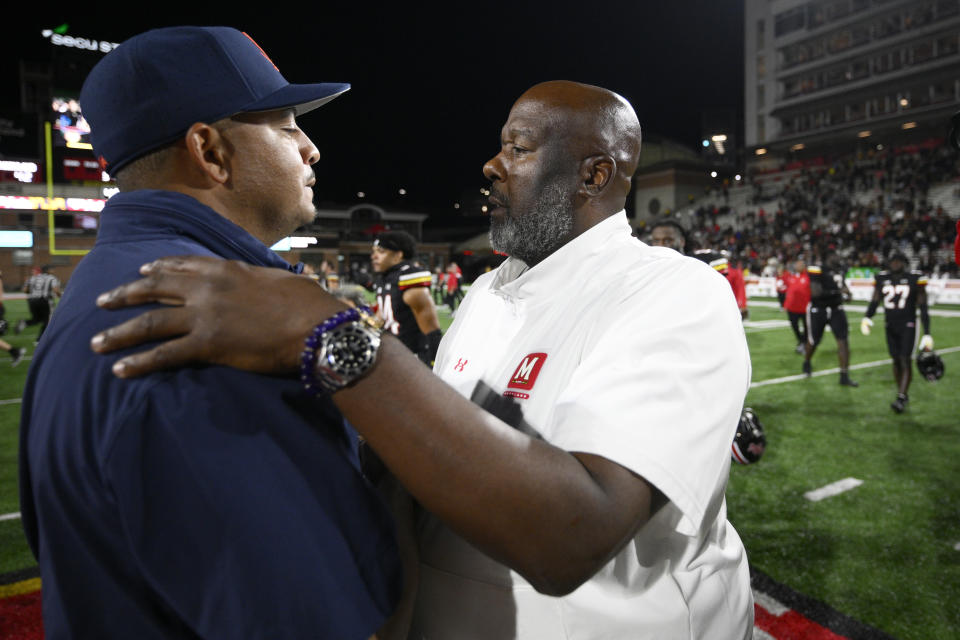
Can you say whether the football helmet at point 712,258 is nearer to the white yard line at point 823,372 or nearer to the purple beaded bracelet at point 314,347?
the white yard line at point 823,372

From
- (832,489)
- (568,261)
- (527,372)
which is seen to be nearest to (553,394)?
(527,372)

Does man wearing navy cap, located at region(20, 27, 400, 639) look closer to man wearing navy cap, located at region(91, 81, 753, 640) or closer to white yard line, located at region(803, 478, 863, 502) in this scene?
man wearing navy cap, located at region(91, 81, 753, 640)

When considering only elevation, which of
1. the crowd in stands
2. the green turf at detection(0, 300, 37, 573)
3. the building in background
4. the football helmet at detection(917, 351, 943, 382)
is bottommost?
the green turf at detection(0, 300, 37, 573)

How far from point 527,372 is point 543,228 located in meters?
0.65

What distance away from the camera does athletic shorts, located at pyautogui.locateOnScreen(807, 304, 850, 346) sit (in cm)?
949

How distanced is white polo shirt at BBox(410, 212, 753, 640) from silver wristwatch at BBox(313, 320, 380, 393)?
377 mm

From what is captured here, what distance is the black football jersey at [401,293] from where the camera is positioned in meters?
7.12

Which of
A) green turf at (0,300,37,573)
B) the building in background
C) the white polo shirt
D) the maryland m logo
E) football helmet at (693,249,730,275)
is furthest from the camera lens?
the building in background

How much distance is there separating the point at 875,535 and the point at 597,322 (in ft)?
14.0

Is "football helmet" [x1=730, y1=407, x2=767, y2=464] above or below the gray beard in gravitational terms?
below

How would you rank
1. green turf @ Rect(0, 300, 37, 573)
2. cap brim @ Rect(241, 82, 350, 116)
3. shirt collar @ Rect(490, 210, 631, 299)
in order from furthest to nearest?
green turf @ Rect(0, 300, 37, 573)
shirt collar @ Rect(490, 210, 631, 299)
cap brim @ Rect(241, 82, 350, 116)

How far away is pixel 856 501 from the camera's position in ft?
16.2

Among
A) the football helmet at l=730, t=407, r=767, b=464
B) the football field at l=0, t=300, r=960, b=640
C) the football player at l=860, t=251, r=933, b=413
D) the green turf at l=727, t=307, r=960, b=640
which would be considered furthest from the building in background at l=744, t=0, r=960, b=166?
the football helmet at l=730, t=407, r=767, b=464

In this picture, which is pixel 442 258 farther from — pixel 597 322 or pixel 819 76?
pixel 597 322
